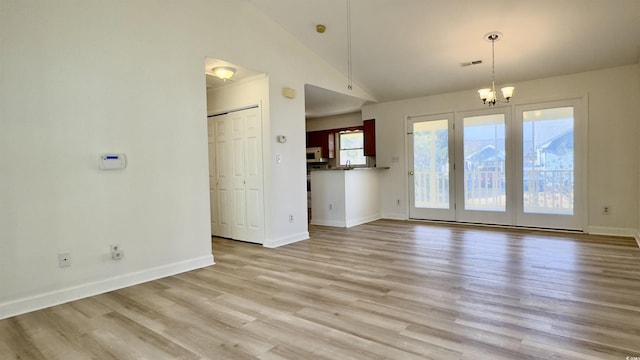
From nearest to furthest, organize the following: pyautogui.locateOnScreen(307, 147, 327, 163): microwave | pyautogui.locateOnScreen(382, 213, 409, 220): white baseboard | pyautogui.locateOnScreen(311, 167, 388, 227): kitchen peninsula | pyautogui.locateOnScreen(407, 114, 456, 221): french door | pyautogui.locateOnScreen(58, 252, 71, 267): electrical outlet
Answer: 1. pyautogui.locateOnScreen(58, 252, 71, 267): electrical outlet
2. pyautogui.locateOnScreen(311, 167, 388, 227): kitchen peninsula
3. pyautogui.locateOnScreen(407, 114, 456, 221): french door
4. pyautogui.locateOnScreen(382, 213, 409, 220): white baseboard
5. pyautogui.locateOnScreen(307, 147, 327, 163): microwave

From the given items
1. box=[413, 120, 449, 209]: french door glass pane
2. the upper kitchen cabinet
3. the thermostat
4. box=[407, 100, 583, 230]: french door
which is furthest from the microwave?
the thermostat

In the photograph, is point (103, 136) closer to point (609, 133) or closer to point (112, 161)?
point (112, 161)

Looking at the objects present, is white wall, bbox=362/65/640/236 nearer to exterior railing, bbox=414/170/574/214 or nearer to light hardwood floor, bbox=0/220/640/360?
exterior railing, bbox=414/170/574/214

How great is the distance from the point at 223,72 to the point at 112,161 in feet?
5.92

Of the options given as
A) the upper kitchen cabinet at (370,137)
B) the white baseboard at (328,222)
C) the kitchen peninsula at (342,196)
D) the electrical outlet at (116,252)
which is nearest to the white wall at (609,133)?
the upper kitchen cabinet at (370,137)

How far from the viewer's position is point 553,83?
5.45 meters

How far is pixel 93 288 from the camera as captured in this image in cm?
306

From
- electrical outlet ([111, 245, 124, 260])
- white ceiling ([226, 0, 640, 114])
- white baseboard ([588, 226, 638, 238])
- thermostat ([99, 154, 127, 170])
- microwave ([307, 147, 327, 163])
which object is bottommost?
white baseboard ([588, 226, 638, 238])

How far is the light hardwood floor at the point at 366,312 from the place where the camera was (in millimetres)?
2033

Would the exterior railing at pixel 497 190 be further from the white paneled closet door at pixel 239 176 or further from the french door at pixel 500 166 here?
the white paneled closet door at pixel 239 176

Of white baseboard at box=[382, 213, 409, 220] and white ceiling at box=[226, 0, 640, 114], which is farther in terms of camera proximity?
white baseboard at box=[382, 213, 409, 220]

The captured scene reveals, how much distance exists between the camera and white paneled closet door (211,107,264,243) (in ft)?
16.0

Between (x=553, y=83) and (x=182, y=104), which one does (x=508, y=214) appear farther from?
(x=182, y=104)

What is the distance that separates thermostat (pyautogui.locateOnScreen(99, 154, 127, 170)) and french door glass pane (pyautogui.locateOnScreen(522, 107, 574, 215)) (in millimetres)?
5705
